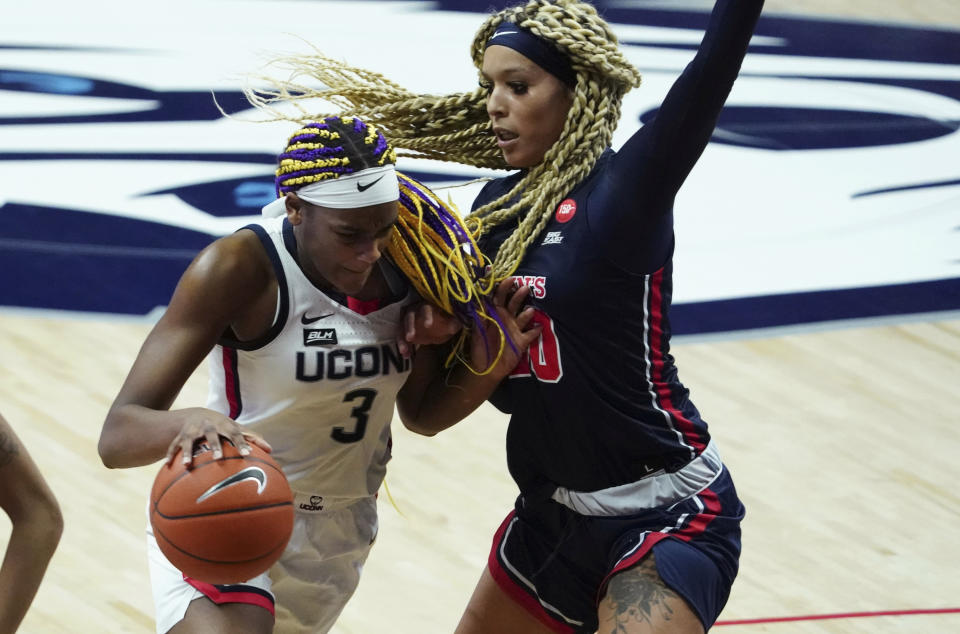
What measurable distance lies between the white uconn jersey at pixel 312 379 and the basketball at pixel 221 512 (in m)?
0.39

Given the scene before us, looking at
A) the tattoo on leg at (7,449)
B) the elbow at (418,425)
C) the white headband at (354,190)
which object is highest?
the white headband at (354,190)

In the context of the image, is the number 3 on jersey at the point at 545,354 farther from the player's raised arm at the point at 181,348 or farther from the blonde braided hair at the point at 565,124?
the player's raised arm at the point at 181,348

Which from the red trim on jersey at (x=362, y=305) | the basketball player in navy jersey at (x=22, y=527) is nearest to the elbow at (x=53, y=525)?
the basketball player in navy jersey at (x=22, y=527)

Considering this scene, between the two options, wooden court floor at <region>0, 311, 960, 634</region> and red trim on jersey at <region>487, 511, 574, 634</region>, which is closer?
red trim on jersey at <region>487, 511, 574, 634</region>

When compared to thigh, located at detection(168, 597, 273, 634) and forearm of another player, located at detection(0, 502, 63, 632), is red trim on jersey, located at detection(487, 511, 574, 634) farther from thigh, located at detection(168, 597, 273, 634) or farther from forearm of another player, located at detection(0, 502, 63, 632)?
forearm of another player, located at detection(0, 502, 63, 632)

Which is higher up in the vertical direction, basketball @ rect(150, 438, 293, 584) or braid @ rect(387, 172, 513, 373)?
braid @ rect(387, 172, 513, 373)

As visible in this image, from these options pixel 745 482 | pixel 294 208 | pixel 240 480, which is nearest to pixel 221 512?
pixel 240 480

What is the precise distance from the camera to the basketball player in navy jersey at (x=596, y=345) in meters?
2.98

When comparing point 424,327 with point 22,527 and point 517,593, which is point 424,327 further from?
point 22,527

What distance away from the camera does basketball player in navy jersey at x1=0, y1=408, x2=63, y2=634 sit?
2830mm

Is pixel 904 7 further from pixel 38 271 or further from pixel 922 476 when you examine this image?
pixel 38 271

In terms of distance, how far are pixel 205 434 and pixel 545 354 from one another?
0.89 m

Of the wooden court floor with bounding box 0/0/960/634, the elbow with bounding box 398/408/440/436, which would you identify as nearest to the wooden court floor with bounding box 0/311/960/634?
the wooden court floor with bounding box 0/0/960/634

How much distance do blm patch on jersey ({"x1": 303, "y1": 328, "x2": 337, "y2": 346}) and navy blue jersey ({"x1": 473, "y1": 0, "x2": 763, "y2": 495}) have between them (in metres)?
0.46
